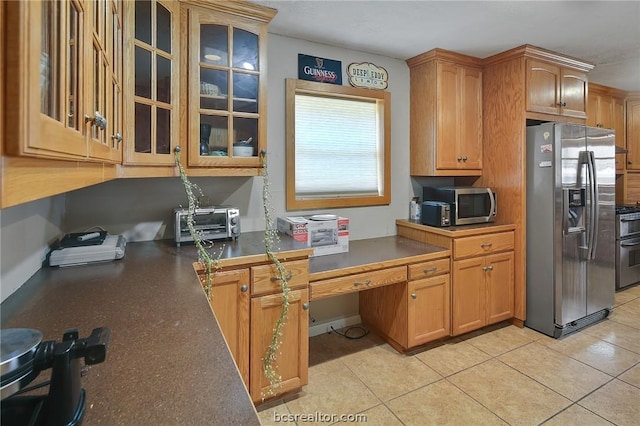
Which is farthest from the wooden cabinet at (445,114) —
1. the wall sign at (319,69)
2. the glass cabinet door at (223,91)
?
the glass cabinet door at (223,91)

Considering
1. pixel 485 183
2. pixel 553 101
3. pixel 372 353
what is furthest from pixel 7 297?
pixel 553 101

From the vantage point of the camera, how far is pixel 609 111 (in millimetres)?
4359

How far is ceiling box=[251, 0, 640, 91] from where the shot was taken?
2211 mm

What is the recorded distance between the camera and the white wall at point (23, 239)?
1.22 metres

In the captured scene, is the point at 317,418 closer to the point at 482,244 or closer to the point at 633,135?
the point at 482,244

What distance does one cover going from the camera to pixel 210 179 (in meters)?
2.48

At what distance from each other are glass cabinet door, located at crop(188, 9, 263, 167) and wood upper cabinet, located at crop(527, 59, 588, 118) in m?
2.33

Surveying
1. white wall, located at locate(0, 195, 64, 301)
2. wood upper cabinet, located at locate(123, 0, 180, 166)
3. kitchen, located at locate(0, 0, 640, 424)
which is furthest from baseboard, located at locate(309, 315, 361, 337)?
white wall, located at locate(0, 195, 64, 301)

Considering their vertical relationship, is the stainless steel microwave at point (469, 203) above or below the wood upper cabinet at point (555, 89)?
below

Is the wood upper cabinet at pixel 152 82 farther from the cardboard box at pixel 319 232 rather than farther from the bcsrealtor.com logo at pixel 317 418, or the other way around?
the bcsrealtor.com logo at pixel 317 418

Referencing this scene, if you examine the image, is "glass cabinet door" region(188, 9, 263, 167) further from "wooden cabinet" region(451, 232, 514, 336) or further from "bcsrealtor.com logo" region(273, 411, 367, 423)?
"wooden cabinet" region(451, 232, 514, 336)

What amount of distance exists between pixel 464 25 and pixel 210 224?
2.27m

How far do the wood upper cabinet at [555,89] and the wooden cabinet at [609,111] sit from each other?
3.39 ft

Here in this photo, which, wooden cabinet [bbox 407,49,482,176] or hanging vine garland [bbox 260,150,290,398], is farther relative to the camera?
wooden cabinet [bbox 407,49,482,176]
